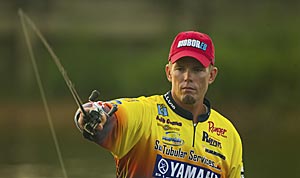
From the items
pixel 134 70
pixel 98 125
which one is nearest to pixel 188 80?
pixel 98 125

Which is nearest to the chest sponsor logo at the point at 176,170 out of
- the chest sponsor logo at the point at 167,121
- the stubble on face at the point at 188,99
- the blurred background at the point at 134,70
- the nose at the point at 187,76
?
the chest sponsor logo at the point at 167,121

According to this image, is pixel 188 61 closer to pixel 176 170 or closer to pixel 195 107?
pixel 195 107

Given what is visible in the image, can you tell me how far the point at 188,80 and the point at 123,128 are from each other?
0.56 metres

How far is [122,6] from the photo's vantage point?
36.7 meters

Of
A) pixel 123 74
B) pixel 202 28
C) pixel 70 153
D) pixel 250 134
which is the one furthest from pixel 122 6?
pixel 70 153

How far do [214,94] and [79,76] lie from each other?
4.13 metres

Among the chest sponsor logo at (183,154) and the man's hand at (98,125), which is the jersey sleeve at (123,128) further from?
the chest sponsor logo at (183,154)

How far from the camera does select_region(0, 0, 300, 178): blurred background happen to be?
60.8 feet

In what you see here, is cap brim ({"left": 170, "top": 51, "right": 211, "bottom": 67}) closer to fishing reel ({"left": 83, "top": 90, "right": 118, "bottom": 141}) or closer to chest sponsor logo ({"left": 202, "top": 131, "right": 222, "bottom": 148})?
chest sponsor logo ({"left": 202, "top": 131, "right": 222, "bottom": 148})

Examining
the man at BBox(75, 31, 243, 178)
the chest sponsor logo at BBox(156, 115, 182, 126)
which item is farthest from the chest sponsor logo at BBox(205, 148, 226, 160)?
the chest sponsor logo at BBox(156, 115, 182, 126)

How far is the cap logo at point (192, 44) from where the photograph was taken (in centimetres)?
689

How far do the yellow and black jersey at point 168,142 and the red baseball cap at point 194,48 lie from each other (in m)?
0.27

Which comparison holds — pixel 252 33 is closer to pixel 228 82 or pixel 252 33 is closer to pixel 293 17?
pixel 293 17

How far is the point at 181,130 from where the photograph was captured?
22.6 ft
